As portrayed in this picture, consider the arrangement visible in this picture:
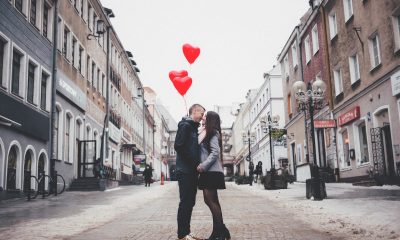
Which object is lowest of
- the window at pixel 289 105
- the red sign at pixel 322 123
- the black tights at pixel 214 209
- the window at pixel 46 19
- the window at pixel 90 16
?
the black tights at pixel 214 209

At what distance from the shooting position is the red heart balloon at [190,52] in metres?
14.4

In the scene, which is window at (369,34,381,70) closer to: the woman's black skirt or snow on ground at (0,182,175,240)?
snow on ground at (0,182,175,240)

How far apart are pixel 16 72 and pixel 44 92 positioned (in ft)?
10.9

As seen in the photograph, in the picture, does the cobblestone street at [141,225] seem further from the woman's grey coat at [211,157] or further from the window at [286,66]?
the window at [286,66]

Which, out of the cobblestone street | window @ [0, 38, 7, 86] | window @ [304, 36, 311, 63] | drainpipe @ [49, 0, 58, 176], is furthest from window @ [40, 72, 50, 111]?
window @ [304, 36, 311, 63]

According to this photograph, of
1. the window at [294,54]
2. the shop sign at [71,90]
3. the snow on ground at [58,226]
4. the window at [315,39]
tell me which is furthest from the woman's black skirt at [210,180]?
the window at [294,54]

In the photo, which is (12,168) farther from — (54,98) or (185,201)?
(185,201)

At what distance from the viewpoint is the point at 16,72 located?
1831 cm

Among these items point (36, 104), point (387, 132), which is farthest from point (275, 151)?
point (36, 104)

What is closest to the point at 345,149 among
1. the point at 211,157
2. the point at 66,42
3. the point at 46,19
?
the point at 66,42

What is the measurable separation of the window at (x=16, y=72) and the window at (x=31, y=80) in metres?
0.97

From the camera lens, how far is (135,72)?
5472cm

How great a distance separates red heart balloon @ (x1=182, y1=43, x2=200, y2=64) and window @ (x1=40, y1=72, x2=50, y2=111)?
9167 mm

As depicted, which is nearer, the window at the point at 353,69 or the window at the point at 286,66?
the window at the point at 353,69
